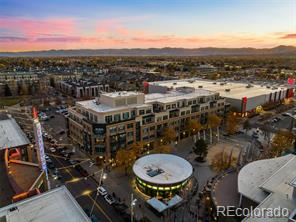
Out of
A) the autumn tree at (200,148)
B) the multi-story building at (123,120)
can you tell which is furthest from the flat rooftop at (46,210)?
the autumn tree at (200,148)

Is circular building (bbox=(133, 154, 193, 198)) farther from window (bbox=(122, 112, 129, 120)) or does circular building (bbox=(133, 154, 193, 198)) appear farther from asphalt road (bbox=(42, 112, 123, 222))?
window (bbox=(122, 112, 129, 120))

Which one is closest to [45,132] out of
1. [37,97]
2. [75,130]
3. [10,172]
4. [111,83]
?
[75,130]

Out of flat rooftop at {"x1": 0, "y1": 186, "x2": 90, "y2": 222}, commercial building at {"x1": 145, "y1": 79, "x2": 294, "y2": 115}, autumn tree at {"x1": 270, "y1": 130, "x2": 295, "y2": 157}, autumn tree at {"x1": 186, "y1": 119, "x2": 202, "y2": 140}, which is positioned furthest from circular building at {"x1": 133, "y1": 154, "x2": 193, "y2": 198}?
commercial building at {"x1": 145, "y1": 79, "x2": 294, "y2": 115}

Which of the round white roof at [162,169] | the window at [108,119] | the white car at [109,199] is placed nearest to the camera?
the white car at [109,199]

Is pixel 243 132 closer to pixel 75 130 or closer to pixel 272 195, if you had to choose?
pixel 272 195

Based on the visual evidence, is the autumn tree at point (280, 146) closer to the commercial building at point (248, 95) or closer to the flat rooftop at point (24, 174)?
the commercial building at point (248, 95)

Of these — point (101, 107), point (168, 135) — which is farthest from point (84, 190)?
point (168, 135)

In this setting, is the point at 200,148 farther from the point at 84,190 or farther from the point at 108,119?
the point at 84,190
